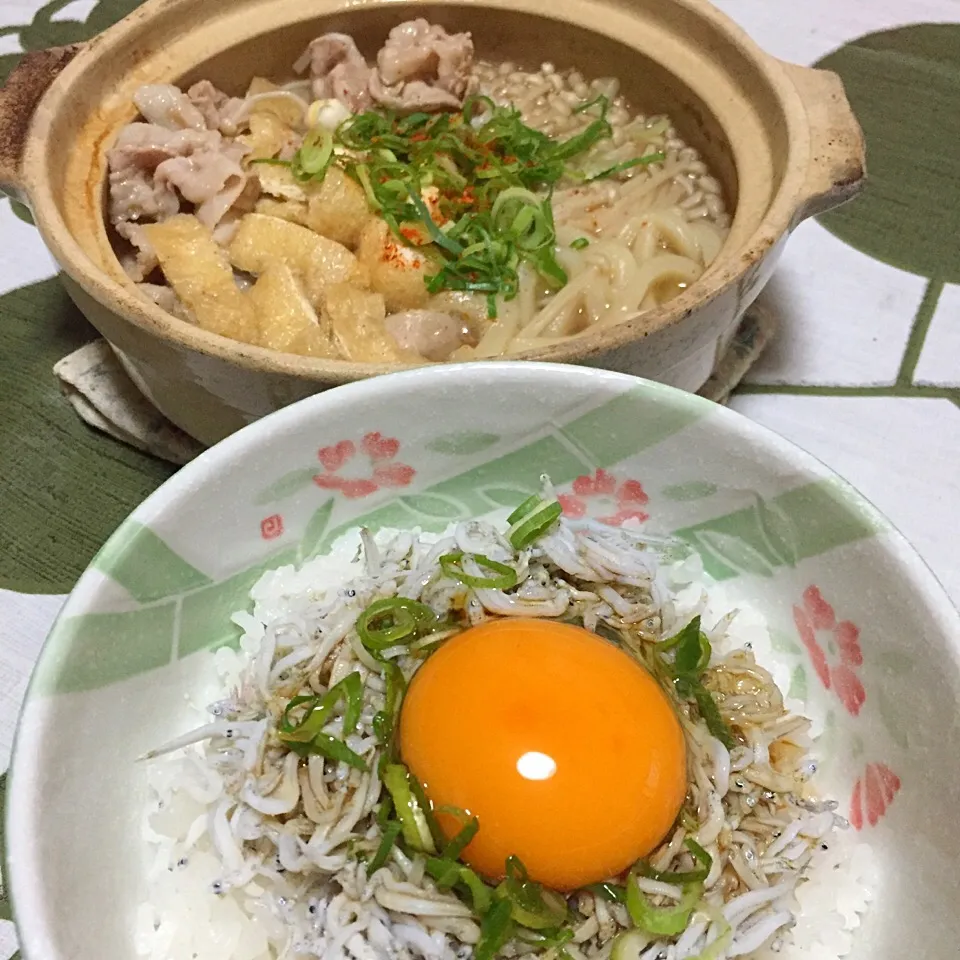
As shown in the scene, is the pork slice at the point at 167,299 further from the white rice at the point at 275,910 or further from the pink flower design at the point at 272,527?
the white rice at the point at 275,910

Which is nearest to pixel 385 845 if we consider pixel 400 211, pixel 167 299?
pixel 167 299

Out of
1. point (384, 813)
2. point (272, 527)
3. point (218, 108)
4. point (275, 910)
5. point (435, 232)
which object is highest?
point (218, 108)

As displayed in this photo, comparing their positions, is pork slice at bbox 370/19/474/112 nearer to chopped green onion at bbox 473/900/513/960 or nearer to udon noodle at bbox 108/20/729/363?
udon noodle at bbox 108/20/729/363

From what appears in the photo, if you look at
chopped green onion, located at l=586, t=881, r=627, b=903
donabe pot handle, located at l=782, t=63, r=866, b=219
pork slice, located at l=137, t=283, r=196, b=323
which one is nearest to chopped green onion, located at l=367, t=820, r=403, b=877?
chopped green onion, located at l=586, t=881, r=627, b=903

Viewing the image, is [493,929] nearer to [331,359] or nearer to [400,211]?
[331,359]

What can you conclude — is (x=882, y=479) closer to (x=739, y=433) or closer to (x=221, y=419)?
(x=739, y=433)

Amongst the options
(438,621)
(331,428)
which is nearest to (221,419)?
(331,428)

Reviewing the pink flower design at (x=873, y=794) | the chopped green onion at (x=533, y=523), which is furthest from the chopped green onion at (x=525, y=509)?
the pink flower design at (x=873, y=794)

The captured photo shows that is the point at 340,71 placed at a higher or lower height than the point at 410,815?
higher
